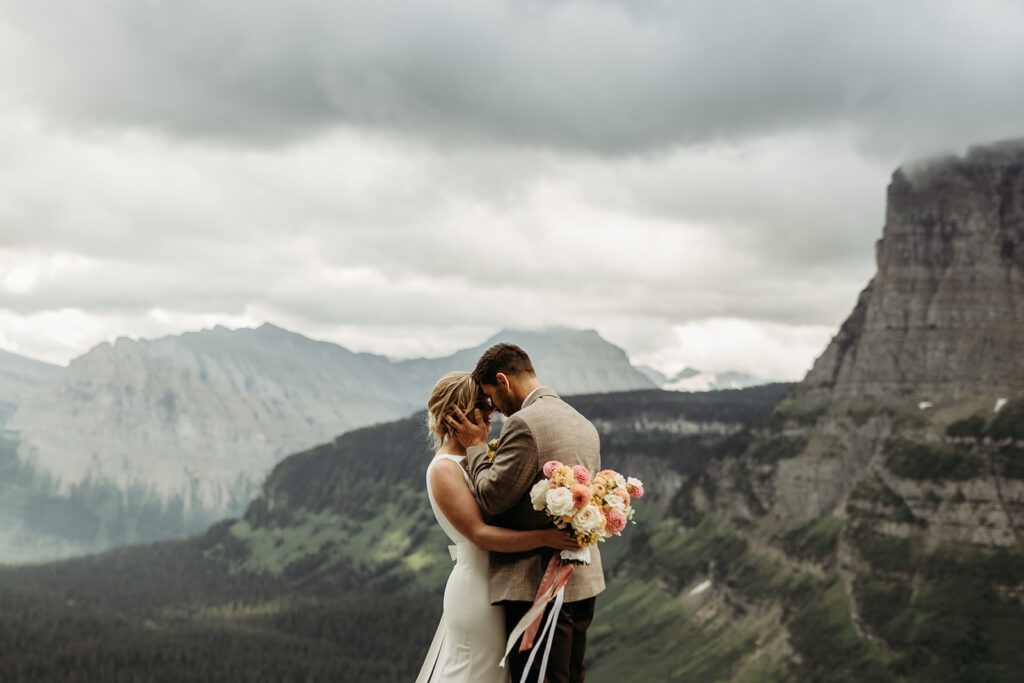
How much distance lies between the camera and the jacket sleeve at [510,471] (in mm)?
13688

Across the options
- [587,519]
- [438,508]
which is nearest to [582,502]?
[587,519]

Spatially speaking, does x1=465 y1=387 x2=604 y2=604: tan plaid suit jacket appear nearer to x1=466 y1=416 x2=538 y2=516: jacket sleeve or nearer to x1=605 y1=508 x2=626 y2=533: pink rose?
x1=466 y1=416 x2=538 y2=516: jacket sleeve

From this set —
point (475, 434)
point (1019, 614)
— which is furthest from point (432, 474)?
point (1019, 614)

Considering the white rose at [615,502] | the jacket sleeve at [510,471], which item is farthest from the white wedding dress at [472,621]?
the white rose at [615,502]

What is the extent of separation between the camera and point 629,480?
48.0ft

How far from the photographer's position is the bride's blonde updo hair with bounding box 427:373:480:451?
49.5ft

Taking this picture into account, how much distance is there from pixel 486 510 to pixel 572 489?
1665 mm

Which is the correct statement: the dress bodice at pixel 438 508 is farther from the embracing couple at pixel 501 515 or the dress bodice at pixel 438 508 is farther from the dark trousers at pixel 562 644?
the dark trousers at pixel 562 644

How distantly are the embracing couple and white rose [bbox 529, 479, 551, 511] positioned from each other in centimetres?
38

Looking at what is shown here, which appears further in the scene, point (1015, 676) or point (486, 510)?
point (1015, 676)

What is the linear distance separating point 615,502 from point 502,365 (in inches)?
114

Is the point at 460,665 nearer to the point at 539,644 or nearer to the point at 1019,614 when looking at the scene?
the point at 539,644

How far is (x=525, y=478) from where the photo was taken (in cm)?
1377

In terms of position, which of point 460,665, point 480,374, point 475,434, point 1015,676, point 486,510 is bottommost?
point 1015,676
